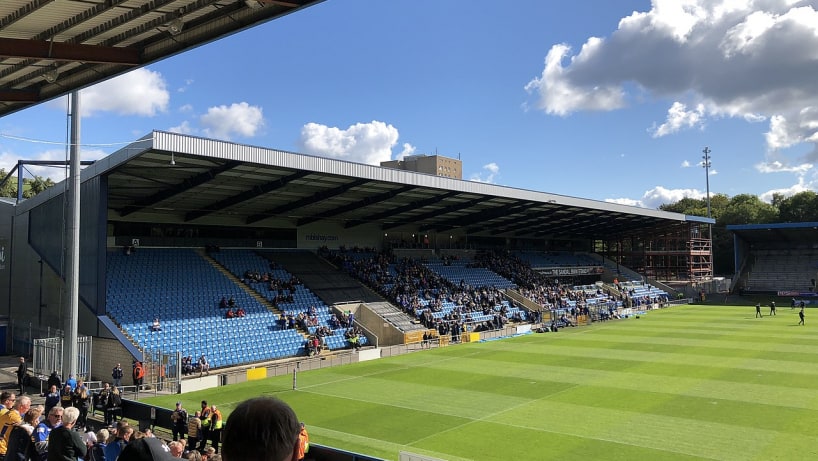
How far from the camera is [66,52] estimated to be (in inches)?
363

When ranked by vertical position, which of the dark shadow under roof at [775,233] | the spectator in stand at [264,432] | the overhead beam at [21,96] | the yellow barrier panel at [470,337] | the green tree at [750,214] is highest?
the green tree at [750,214]

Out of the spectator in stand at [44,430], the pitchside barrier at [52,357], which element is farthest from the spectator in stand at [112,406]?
the spectator in stand at [44,430]

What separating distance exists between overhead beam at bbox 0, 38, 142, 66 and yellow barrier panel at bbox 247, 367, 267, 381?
55.9ft

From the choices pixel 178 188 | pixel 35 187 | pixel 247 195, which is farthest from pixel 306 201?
pixel 35 187

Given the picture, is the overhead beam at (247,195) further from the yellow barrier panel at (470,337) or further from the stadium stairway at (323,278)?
the yellow barrier panel at (470,337)

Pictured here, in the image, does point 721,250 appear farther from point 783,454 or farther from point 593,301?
point 783,454

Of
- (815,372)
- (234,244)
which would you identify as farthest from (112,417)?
(815,372)

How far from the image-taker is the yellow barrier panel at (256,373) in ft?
79.3

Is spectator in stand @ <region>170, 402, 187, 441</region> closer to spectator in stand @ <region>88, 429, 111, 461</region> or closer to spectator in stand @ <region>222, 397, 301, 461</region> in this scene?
spectator in stand @ <region>88, 429, 111, 461</region>

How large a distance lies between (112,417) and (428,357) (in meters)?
16.2

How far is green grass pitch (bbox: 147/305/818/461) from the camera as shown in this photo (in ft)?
47.0

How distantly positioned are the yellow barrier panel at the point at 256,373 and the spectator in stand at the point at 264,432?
924 inches

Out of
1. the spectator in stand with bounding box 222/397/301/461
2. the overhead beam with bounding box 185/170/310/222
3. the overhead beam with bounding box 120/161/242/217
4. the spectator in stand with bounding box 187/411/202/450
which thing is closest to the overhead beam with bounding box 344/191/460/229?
the overhead beam with bounding box 185/170/310/222

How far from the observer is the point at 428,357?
29609 millimetres
